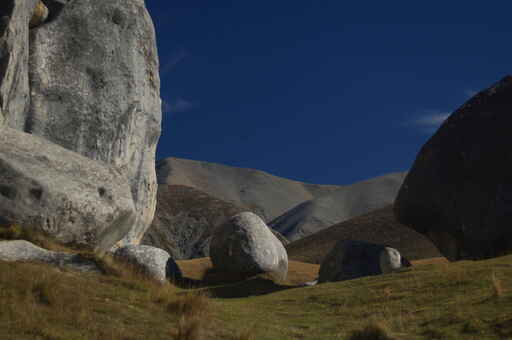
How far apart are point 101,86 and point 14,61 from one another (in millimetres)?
3765

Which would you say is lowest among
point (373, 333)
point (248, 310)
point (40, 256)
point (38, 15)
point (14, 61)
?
point (248, 310)

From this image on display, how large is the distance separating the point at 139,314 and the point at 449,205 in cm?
1656

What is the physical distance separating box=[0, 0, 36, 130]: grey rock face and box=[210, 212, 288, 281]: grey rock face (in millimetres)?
10931

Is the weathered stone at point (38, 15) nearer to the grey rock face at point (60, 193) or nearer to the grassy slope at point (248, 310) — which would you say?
the grey rock face at point (60, 193)

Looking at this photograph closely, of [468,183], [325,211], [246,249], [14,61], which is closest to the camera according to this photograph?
[14,61]

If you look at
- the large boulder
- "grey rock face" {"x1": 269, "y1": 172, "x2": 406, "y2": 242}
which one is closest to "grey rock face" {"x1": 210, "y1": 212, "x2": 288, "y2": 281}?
the large boulder

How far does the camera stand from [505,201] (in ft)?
68.7

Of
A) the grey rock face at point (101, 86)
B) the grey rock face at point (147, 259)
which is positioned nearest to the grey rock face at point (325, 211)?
the grey rock face at point (101, 86)

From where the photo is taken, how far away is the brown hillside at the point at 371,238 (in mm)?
62169

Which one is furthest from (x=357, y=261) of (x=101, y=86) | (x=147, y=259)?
(x=101, y=86)

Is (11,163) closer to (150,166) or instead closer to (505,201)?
(150,166)

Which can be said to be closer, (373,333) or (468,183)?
(373,333)

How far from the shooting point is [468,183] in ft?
73.3

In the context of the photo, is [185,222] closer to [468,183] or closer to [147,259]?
[147,259]
